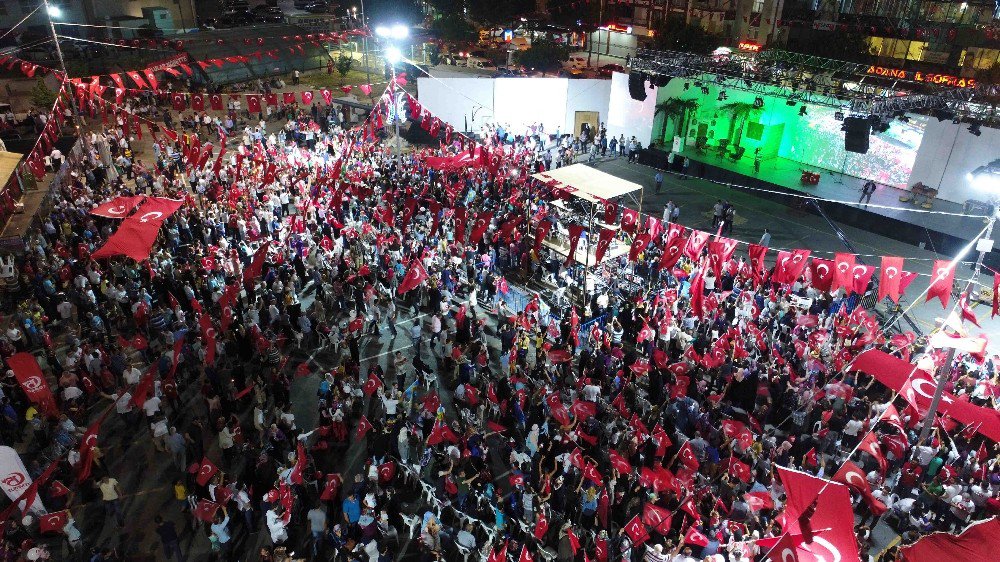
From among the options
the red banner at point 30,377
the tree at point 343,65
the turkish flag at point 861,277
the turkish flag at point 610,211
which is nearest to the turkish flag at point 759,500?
the turkish flag at point 861,277

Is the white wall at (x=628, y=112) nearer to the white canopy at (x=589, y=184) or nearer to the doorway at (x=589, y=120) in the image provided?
the doorway at (x=589, y=120)

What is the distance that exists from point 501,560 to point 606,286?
37.6ft

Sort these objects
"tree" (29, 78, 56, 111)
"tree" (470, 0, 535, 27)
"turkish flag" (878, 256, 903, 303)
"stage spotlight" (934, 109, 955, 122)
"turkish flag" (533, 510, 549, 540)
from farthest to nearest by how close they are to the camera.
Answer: "tree" (470, 0, 535, 27)
"tree" (29, 78, 56, 111)
"stage spotlight" (934, 109, 955, 122)
"turkish flag" (878, 256, 903, 303)
"turkish flag" (533, 510, 549, 540)

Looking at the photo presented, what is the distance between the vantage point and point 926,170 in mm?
27047

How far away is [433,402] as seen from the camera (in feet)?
42.9

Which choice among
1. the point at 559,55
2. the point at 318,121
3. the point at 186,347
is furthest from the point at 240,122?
the point at 186,347

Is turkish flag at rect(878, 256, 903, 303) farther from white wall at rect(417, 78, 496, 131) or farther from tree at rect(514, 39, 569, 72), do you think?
tree at rect(514, 39, 569, 72)

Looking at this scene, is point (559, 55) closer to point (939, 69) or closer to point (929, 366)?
point (939, 69)

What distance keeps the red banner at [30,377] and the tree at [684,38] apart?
39.4 meters

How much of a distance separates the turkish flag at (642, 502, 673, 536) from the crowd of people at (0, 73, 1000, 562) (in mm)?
92

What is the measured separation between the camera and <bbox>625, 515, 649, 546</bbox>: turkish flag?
1012cm

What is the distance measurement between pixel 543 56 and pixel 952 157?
2587 centimetres

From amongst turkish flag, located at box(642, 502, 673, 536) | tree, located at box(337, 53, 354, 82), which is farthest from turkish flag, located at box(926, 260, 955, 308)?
tree, located at box(337, 53, 354, 82)

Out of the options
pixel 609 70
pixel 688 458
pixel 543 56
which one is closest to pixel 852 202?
pixel 609 70
